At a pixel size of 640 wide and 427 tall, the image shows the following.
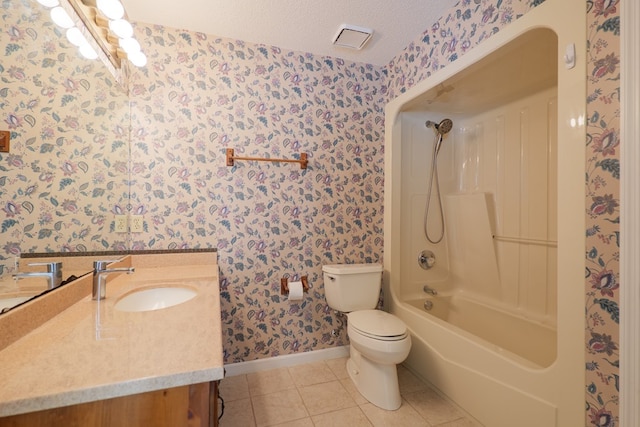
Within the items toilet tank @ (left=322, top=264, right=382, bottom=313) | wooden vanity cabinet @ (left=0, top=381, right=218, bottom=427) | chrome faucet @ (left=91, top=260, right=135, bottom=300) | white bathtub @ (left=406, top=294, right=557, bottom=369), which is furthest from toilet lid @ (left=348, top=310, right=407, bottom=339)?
chrome faucet @ (left=91, top=260, right=135, bottom=300)

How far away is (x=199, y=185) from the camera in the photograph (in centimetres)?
188

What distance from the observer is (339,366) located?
2066mm

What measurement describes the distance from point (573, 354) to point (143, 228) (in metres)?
2.31

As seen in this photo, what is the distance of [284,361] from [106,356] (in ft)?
5.22

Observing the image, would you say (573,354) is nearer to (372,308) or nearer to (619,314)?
(619,314)

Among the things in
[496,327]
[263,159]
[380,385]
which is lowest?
[380,385]

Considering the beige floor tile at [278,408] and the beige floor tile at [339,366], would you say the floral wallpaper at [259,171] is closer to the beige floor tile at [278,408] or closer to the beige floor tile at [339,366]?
the beige floor tile at [339,366]

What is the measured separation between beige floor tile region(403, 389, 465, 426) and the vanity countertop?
140cm

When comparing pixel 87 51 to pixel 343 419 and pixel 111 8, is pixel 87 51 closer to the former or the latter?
pixel 111 8

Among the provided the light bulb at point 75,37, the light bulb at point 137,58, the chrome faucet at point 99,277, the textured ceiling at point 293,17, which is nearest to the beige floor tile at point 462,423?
the chrome faucet at point 99,277

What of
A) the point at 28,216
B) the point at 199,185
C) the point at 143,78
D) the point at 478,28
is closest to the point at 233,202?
the point at 199,185

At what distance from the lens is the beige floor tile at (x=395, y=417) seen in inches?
59.0

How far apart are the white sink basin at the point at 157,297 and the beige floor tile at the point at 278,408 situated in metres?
0.84

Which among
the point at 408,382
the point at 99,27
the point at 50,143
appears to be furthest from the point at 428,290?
the point at 99,27
